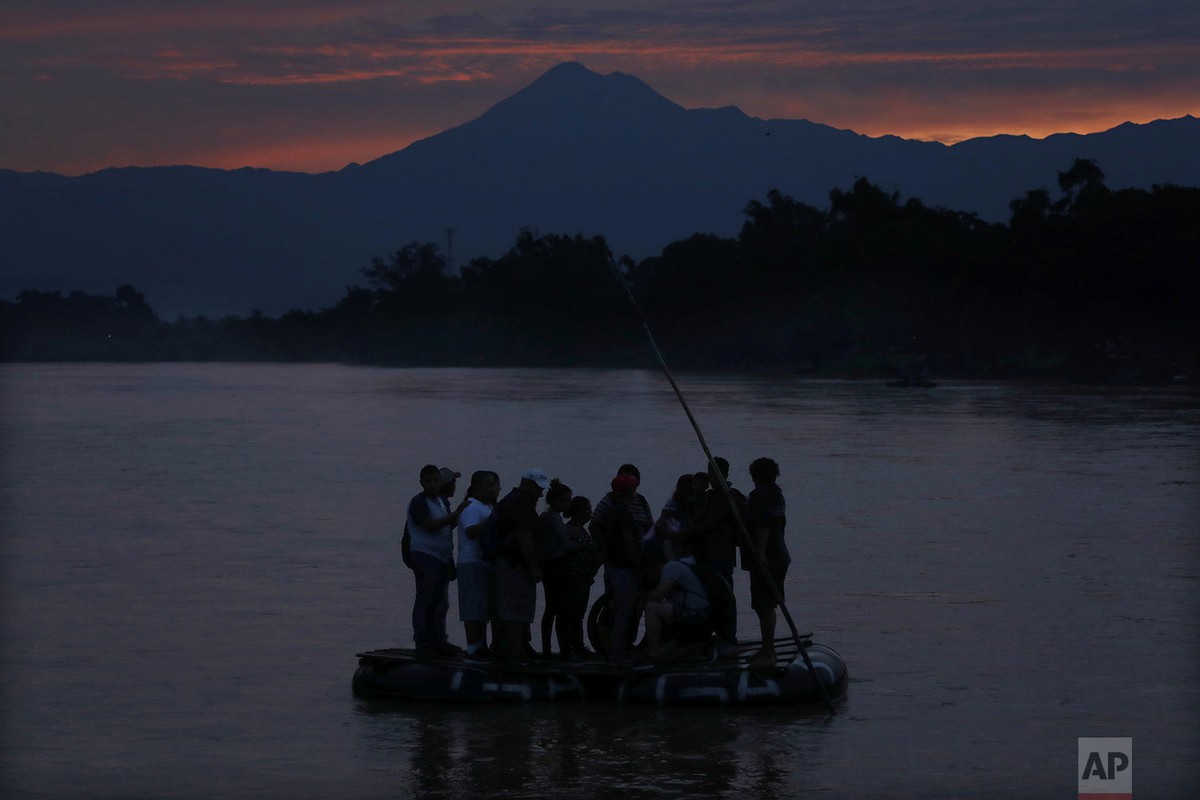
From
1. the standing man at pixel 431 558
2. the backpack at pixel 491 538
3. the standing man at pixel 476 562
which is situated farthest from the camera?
the standing man at pixel 431 558

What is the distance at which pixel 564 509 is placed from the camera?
39.5 feet

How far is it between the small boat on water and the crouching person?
6.9 inches

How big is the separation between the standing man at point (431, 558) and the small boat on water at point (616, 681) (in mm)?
236

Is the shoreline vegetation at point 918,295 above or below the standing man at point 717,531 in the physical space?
above

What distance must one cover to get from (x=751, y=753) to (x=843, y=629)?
5.18m

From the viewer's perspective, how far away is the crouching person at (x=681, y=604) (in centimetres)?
1163

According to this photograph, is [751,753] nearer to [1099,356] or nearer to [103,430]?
[103,430]

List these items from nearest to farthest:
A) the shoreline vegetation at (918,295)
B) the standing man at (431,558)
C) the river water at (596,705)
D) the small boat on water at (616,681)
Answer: the river water at (596,705), the small boat on water at (616,681), the standing man at (431,558), the shoreline vegetation at (918,295)

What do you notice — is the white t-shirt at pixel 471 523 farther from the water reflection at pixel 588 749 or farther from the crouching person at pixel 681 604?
the crouching person at pixel 681 604

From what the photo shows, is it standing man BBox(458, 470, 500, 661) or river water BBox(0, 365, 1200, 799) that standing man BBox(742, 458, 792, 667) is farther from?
standing man BBox(458, 470, 500, 661)

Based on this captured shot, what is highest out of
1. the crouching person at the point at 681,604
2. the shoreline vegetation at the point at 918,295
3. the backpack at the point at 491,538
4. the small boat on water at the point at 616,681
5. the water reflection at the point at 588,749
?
the shoreline vegetation at the point at 918,295

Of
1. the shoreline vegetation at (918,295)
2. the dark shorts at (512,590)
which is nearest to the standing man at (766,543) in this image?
the dark shorts at (512,590)

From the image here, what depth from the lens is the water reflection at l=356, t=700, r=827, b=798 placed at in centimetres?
1020

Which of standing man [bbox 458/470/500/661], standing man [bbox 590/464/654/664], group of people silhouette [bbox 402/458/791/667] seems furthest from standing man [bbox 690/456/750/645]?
standing man [bbox 458/470/500/661]
